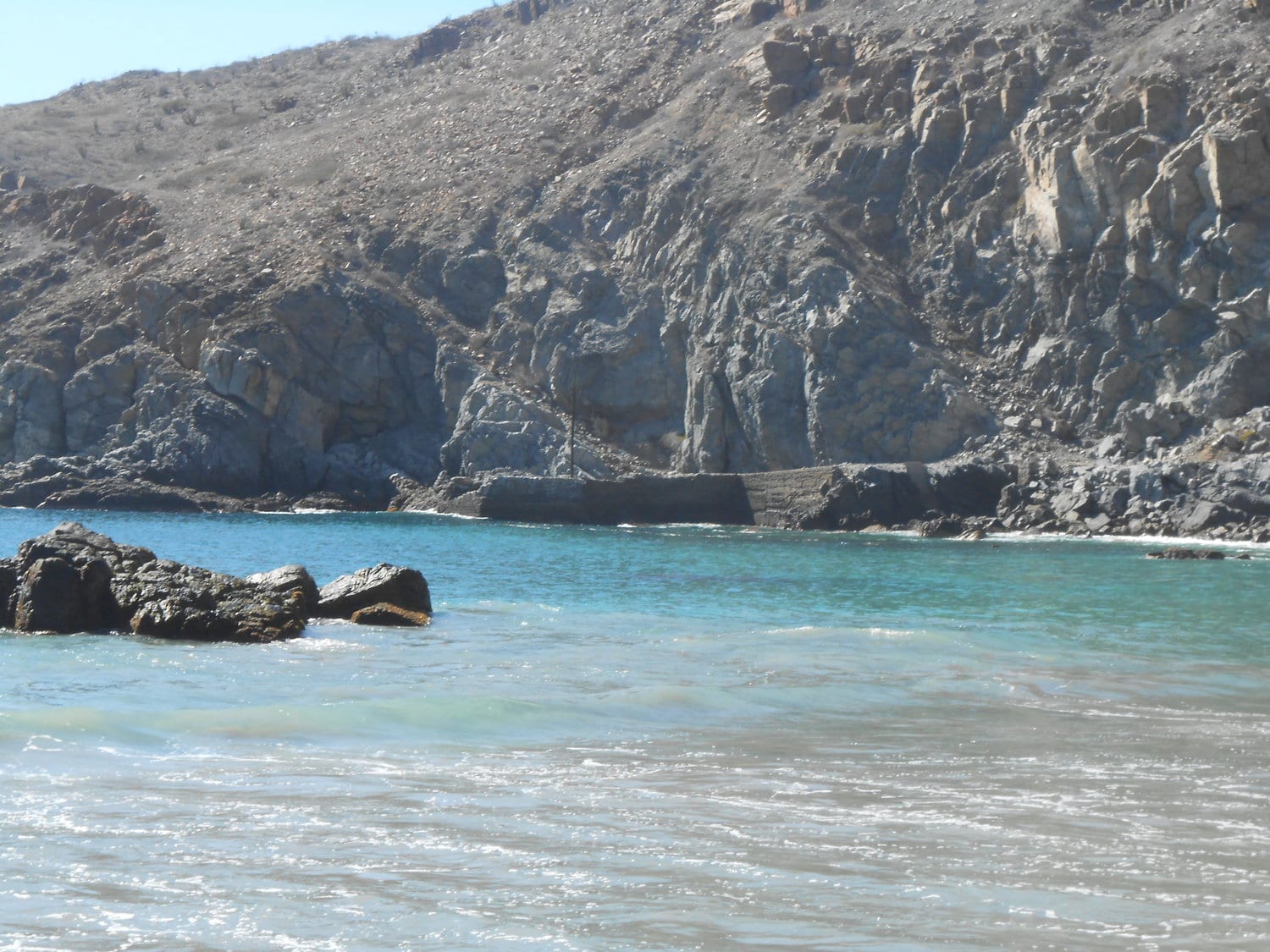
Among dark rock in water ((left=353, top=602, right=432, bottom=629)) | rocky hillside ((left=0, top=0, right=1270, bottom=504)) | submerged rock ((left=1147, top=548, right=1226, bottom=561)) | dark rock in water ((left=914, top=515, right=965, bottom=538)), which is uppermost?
rocky hillside ((left=0, top=0, right=1270, bottom=504))

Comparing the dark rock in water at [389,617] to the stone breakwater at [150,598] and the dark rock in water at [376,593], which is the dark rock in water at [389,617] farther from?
the dark rock in water at [376,593]

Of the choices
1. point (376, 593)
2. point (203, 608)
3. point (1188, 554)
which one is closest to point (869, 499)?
point (1188, 554)

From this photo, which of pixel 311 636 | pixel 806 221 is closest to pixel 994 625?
pixel 311 636

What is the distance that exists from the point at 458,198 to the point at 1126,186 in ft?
83.3

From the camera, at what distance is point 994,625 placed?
53.5 feet

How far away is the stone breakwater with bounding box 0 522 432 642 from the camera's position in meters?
14.8

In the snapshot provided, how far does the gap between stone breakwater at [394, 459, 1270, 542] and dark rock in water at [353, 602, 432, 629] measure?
2206 cm

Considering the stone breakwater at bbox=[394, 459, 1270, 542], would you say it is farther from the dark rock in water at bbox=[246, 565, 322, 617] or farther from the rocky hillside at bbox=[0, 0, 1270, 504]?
the dark rock in water at bbox=[246, 565, 322, 617]

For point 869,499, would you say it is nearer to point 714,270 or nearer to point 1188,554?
point 1188,554

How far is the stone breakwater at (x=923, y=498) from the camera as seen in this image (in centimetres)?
3353

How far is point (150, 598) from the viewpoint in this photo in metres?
15.3

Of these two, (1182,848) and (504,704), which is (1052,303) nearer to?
(504,704)

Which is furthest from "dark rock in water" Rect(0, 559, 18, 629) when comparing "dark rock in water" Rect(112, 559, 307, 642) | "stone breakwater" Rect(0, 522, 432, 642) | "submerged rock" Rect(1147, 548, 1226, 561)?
"submerged rock" Rect(1147, 548, 1226, 561)

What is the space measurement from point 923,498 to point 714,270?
12323mm
